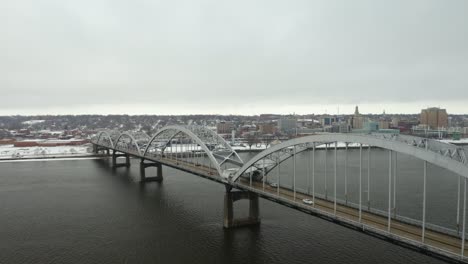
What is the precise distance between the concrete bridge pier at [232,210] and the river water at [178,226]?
684mm

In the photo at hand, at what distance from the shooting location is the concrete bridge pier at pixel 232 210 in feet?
95.3

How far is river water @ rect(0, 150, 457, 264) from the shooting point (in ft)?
78.5

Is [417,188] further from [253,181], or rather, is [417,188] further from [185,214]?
[185,214]

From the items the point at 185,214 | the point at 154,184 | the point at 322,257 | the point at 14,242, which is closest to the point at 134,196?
the point at 154,184

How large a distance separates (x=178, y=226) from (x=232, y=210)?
4.95m

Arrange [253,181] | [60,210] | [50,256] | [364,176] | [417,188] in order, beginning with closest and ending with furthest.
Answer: [50,256]
[253,181]
[60,210]
[417,188]
[364,176]

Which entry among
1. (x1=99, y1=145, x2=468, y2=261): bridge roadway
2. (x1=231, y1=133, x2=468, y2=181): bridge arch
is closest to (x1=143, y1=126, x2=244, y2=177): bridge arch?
(x1=231, y1=133, x2=468, y2=181): bridge arch

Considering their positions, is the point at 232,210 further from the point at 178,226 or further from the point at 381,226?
the point at 381,226

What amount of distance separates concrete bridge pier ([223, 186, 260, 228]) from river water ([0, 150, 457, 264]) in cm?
68

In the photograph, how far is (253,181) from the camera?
30094 millimetres

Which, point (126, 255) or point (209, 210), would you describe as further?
point (209, 210)

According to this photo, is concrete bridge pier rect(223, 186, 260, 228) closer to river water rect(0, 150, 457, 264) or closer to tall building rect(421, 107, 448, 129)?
river water rect(0, 150, 457, 264)

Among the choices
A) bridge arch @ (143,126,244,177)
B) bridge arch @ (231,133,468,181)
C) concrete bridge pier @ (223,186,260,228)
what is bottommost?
concrete bridge pier @ (223,186,260,228)

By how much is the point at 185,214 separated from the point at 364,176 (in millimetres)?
26899
